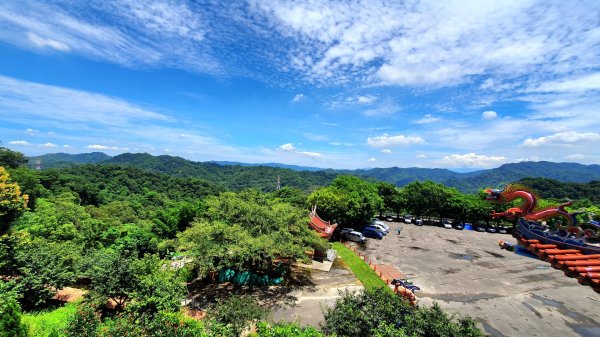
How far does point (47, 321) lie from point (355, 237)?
95.9 ft

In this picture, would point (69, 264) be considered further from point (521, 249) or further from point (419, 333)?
point (521, 249)

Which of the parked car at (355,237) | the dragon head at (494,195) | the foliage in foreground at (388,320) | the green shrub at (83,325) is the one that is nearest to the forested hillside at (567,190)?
the parked car at (355,237)

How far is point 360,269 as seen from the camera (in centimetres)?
2470

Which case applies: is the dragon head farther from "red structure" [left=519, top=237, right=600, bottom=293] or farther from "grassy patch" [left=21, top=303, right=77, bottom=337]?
"grassy patch" [left=21, top=303, right=77, bottom=337]

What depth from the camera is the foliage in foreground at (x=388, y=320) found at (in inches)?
384

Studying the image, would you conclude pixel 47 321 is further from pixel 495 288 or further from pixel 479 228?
pixel 479 228

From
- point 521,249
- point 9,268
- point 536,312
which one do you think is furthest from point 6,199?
point 536,312

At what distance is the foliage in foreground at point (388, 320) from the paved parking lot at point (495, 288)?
9043 millimetres

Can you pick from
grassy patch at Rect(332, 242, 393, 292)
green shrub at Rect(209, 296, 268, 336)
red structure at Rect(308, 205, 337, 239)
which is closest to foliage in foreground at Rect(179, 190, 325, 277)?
grassy patch at Rect(332, 242, 393, 292)

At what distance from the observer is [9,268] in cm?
1619

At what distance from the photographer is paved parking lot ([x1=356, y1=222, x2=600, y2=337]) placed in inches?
688

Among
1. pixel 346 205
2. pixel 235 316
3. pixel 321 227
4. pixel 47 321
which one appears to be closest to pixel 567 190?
pixel 346 205

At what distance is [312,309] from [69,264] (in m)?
15.2

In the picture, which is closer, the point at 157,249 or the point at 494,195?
the point at 494,195
